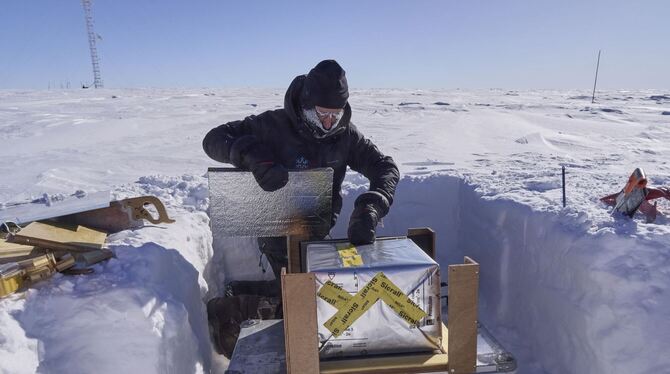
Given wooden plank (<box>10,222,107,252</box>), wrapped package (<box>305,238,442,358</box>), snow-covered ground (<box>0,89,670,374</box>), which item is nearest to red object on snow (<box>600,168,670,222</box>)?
snow-covered ground (<box>0,89,670,374</box>)

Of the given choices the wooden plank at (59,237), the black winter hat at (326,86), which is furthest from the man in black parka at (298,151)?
the wooden plank at (59,237)

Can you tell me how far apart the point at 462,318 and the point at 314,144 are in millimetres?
1668

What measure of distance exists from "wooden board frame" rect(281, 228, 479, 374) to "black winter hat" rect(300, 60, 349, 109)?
131 centimetres

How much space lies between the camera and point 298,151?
3.12 metres

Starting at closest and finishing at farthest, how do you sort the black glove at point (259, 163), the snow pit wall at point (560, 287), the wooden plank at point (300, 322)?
the wooden plank at point (300, 322)
the snow pit wall at point (560, 287)
the black glove at point (259, 163)

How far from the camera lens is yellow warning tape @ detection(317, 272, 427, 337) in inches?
72.8

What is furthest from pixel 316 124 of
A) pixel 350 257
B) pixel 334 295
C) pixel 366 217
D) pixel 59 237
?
pixel 59 237

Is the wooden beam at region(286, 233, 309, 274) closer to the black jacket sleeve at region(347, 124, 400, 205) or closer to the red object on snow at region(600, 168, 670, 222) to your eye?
the black jacket sleeve at region(347, 124, 400, 205)

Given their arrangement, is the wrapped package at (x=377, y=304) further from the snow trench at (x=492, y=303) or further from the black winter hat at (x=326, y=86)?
the black winter hat at (x=326, y=86)

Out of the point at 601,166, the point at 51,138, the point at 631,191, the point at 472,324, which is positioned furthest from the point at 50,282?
the point at 51,138

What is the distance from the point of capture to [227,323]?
3203 millimetres

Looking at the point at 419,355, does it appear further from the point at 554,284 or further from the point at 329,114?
the point at 329,114

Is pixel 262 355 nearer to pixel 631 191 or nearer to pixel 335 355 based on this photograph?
pixel 335 355

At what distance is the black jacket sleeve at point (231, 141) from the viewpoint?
2.70m
